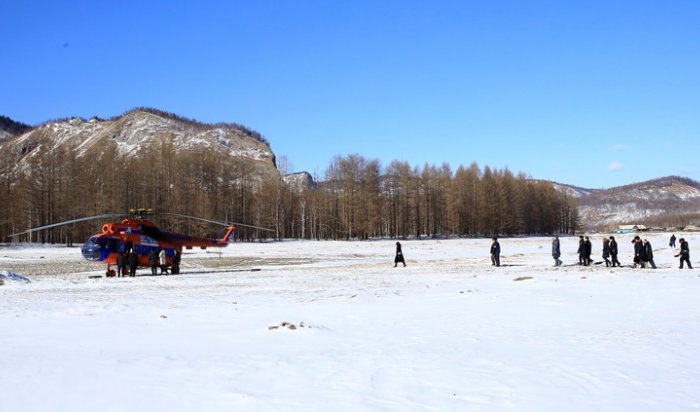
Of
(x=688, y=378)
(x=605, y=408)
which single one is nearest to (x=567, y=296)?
(x=688, y=378)

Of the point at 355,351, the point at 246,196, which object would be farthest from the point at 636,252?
the point at 246,196

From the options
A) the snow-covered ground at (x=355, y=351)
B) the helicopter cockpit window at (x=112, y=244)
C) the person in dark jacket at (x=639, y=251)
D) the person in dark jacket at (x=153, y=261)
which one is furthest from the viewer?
the person in dark jacket at (x=153, y=261)

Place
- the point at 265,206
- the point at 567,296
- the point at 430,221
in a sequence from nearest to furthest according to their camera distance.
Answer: the point at 567,296
the point at 265,206
the point at 430,221

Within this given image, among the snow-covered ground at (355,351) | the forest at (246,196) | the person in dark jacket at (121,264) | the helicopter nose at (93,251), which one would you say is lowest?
the snow-covered ground at (355,351)

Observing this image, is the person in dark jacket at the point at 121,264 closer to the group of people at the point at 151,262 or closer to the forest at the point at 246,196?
the group of people at the point at 151,262

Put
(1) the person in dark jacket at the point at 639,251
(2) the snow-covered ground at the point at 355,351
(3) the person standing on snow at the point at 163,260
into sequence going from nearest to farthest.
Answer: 1. (2) the snow-covered ground at the point at 355,351
2. (1) the person in dark jacket at the point at 639,251
3. (3) the person standing on snow at the point at 163,260

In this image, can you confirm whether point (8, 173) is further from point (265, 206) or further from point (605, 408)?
point (605, 408)

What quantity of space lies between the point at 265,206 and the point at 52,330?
73.4 meters

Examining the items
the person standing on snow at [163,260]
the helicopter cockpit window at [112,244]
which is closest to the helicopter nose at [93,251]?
the helicopter cockpit window at [112,244]

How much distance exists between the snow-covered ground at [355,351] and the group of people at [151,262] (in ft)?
26.7

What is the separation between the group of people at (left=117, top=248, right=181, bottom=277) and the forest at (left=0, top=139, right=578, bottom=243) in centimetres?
4417

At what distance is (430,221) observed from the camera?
99.2 metres

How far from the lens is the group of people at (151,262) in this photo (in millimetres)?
25094

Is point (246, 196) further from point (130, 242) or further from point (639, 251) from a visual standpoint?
point (639, 251)
